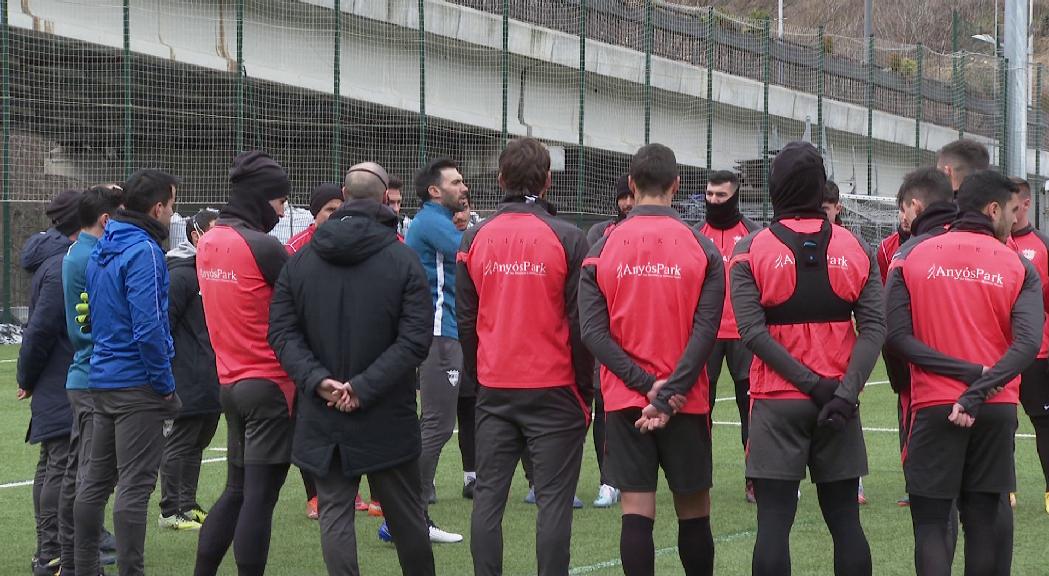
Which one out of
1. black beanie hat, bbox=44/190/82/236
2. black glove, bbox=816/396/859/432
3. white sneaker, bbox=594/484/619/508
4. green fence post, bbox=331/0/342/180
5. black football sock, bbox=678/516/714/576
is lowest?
white sneaker, bbox=594/484/619/508

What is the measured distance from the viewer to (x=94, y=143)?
62.0ft

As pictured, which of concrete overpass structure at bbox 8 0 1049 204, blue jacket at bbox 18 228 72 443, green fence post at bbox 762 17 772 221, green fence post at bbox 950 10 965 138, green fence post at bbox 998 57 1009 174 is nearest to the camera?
blue jacket at bbox 18 228 72 443

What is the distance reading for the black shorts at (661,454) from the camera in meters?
5.66

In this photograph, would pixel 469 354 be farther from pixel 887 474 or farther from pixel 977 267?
pixel 887 474

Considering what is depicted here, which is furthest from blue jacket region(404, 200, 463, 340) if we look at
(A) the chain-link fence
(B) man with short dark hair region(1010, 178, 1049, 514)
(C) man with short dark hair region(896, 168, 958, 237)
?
(A) the chain-link fence

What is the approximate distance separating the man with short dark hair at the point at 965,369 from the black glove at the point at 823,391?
483 millimetres

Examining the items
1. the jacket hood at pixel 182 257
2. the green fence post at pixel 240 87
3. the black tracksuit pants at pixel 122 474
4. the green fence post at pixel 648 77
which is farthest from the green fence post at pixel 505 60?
the black tracksuit pants at pixel 122 474

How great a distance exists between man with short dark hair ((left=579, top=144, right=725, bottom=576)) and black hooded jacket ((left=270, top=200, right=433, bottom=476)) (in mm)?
764

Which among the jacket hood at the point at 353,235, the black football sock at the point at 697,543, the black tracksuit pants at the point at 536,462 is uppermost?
the jacket hood at the point at 353,235

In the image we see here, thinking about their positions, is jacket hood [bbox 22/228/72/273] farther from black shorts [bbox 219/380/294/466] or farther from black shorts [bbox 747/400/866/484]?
black shorts [bbox 747/400/866/484]

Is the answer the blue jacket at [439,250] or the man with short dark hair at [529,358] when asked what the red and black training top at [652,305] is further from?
the blue jacket at [439,250]

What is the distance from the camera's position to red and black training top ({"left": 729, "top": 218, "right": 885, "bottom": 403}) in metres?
5.40

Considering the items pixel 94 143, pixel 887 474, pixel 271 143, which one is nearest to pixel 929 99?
pixel 271 143

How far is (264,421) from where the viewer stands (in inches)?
237
